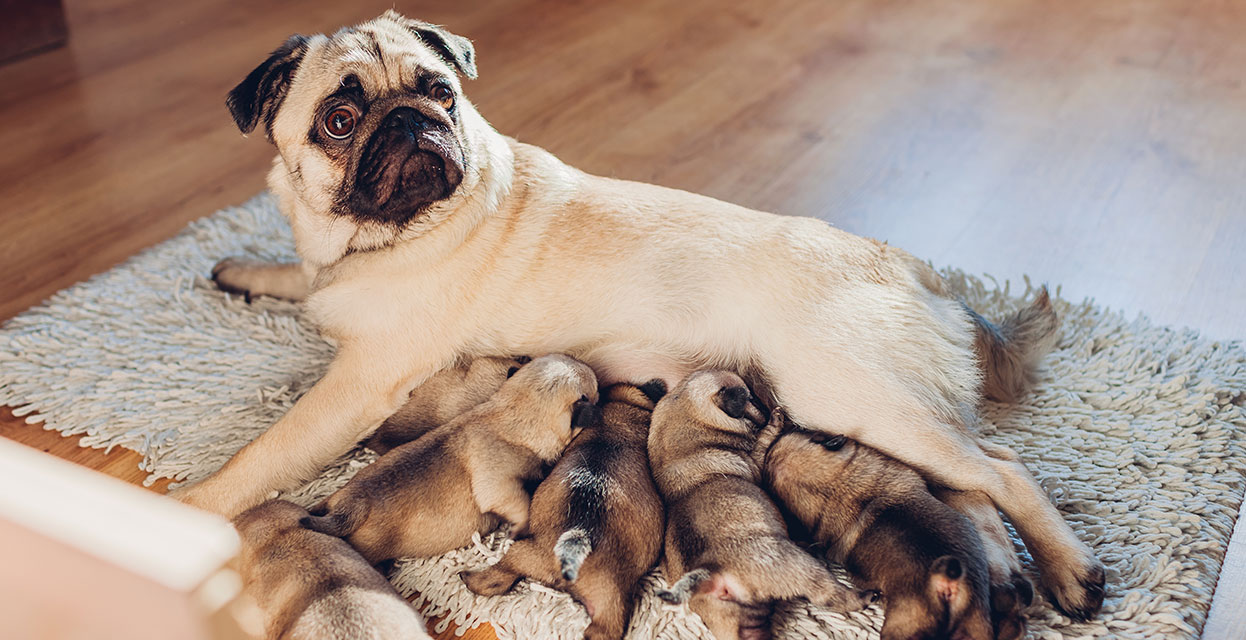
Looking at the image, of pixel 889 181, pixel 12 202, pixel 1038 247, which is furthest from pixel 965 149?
pixel 12 202

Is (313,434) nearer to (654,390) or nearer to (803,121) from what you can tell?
(654,390)

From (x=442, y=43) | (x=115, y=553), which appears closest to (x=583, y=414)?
(x=442, y=43)

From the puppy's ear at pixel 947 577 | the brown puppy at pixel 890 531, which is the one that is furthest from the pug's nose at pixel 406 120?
the puppy's ear at pixel 947 577

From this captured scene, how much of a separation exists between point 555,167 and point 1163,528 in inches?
68.9

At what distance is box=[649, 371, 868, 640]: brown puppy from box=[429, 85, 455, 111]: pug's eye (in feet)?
3.01

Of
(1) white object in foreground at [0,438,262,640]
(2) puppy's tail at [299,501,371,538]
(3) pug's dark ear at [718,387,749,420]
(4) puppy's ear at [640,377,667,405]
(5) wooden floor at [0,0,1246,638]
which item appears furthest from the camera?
(5) wooden floor at [0,0,1246,638]

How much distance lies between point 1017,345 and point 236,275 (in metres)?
2.38

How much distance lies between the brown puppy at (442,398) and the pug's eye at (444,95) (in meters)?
0.64

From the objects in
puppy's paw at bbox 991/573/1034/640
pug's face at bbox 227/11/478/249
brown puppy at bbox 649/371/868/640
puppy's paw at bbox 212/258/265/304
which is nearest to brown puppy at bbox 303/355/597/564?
brown puppy at bbox 649/371/868/640

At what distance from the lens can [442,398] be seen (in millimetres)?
2471

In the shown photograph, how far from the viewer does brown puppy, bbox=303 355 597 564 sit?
6.88 ft

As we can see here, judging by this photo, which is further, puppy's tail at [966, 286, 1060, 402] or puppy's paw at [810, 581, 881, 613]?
puppy's tail at [966, 286, 1060, 402]

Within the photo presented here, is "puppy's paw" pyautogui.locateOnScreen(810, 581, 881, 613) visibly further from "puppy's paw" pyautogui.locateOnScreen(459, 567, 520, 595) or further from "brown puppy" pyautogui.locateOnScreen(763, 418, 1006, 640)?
"puppy's paw" pyautogui.locateOnScreen(459, 567, 520, 595)

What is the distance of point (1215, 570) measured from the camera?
221 centimetres
